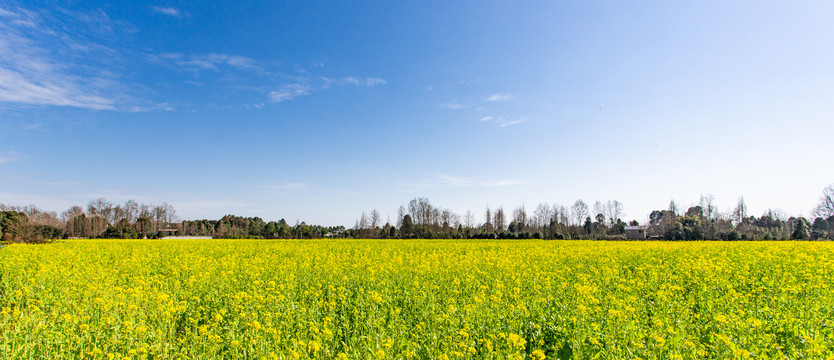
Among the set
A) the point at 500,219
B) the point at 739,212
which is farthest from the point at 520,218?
the point at 739,212

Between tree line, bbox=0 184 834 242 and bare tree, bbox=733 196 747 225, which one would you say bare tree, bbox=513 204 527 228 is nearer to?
tree line, bbox=0 184 834 242

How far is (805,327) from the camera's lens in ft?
18.8

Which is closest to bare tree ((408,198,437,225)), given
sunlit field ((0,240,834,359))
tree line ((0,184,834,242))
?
tree line ((0,184,834,242))

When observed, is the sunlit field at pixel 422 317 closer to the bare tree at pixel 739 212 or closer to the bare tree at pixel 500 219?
the bare tree at pixel 500 219

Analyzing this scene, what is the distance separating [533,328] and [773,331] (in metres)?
3.71

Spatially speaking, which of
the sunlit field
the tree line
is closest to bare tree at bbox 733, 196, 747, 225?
the tree line

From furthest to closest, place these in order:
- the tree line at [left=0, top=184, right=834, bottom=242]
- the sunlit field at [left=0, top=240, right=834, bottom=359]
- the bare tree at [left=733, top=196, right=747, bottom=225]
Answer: the bare tree at [left=733, top=196, right=747, bottom=225] < the tree line at [left=0, top=184, right=834, bottom=242] < the sunlit field at [left=0, top=240, right=834, bottom=359]

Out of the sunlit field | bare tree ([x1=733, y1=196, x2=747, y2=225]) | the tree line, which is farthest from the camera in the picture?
bare tree ([x1=733, y1=196, x2=747, y2=225])

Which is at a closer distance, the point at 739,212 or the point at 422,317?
the point at 422,317

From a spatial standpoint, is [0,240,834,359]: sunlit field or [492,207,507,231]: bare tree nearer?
[0,240,834,359]: sunlit field

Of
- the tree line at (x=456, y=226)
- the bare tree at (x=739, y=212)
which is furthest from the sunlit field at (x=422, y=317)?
the bare tree at (x=739, y=212)

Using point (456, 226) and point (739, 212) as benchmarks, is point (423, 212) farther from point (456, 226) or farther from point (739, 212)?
point (739, 212)

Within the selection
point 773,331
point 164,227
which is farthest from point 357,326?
point 164,227

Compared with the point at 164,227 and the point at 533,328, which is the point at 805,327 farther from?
the point at 164,227
